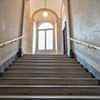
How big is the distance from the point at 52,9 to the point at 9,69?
6.86 meters

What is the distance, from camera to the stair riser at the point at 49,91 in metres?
1.98

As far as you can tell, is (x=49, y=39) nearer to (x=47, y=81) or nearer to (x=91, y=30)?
(x=91, y=30)

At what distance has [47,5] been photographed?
8359mm

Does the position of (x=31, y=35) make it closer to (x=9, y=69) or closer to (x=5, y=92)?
(x=9, y=69)

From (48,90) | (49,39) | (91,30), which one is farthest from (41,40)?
(48,90)

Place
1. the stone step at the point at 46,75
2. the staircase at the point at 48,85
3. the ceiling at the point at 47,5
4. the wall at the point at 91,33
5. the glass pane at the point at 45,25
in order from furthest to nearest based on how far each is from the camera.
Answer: the glass pane at the point at 45,25 → the ceiling at the point at 47,5 → the stone step at the point at 46,75 → the wall at the point at 91,33 → the staircase at the point at 48,85

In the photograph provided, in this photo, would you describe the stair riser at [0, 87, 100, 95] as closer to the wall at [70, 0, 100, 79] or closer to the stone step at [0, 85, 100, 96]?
the stone step at [0, 85, 100, 96]

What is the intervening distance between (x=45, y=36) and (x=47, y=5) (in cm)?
285

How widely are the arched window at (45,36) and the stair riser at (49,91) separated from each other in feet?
26.1

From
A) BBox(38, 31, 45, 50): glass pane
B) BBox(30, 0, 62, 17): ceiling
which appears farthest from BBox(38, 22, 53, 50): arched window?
BBox(30, 0, 62, 17): ceiling

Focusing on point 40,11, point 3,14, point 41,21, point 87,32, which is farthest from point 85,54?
point 41,21

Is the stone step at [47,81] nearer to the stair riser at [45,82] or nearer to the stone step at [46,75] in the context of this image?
the stair riser at [45,82]

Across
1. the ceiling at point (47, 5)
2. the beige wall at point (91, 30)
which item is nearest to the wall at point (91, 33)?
the beige wall at point (91, 30)

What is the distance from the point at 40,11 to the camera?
8.79m
